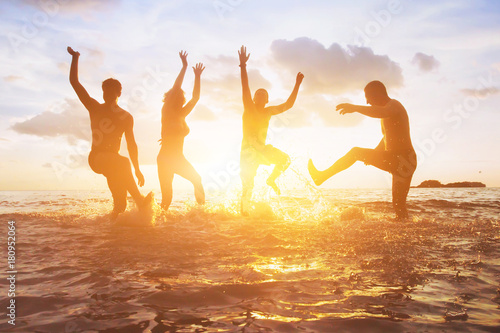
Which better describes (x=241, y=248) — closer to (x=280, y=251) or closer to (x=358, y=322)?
(x=280, y=251)

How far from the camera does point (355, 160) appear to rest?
672cm

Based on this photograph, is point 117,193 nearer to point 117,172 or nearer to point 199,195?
point 117,172

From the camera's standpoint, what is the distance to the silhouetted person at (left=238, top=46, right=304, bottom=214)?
24.6 feet

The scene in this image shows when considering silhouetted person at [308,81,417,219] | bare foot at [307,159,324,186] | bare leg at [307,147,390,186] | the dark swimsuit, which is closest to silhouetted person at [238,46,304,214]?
bare foot at [307,159,324,186]

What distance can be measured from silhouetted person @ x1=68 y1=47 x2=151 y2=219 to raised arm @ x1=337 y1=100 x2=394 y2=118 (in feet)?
12.2

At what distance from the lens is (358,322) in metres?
2.20

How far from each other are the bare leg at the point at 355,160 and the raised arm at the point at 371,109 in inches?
28.9

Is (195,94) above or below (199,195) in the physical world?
above

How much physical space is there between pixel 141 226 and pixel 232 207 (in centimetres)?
281

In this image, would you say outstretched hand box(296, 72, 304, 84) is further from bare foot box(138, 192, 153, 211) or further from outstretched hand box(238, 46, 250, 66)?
bare foot box(138, 192, 153, 211)

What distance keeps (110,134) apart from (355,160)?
4.53m

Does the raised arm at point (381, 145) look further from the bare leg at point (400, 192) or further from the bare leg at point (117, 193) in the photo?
the bare leg at point (117, 193)

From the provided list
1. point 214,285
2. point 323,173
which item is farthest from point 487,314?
point 323,173

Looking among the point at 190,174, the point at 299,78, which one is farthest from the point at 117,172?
the point at 299,78
